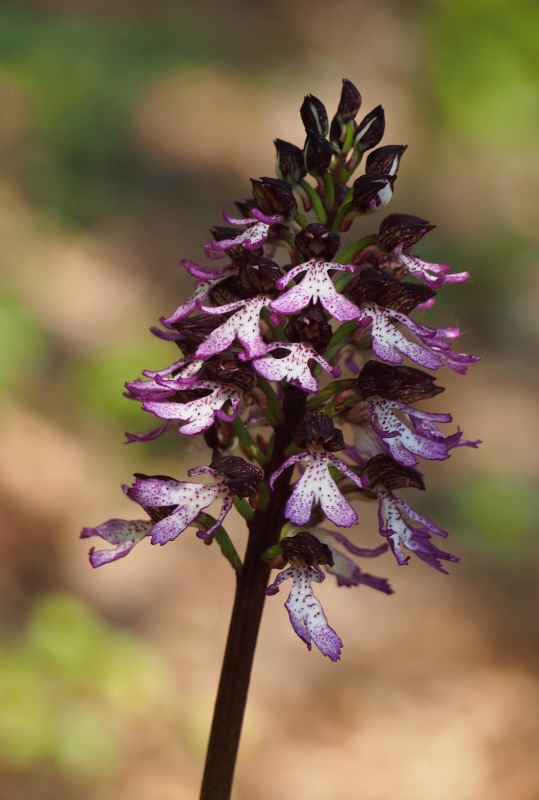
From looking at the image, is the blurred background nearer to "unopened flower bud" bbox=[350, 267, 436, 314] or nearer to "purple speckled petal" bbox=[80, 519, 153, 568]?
"unopened flower bud" bbox=[350, 267, 436, 314]

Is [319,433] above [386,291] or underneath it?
underneath

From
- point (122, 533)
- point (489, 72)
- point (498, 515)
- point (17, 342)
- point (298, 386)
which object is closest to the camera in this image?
point (298, 386)

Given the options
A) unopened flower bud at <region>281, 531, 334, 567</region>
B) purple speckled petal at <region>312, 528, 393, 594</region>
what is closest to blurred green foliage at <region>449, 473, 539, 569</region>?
purple speckled petal at <region>312, 528, 393, 594</region>

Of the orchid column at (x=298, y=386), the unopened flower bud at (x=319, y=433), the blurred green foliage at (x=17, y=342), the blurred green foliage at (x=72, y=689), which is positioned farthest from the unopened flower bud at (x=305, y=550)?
the blurred green foliage at (x=17, y=342)

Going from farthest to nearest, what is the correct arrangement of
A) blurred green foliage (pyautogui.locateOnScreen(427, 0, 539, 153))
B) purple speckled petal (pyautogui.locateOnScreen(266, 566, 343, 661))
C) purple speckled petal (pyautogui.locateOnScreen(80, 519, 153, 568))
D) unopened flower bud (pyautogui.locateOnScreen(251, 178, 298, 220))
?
1. blurred green foliage (pyautogui.locateOnScreen(427, 0, 539, 153))
2. purple speckled petal (pyautogui.locateOnScreen(80, 519, 153, 568))
3. unopened flower bud (pyautogui.locateOnScreen(251, 178, 298, 220))
4. purple speckled petal (pyautogui.locateOnScreen(266, 566, 343, 661))

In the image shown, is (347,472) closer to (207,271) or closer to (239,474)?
(239,474)

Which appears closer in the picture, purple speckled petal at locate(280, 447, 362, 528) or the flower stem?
purple speckled petal at locate(280, 447, 362, 528)

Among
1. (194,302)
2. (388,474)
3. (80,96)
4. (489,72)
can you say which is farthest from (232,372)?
(489,72)

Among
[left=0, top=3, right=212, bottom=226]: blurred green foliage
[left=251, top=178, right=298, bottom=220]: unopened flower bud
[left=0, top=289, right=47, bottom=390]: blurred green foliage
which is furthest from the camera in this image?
[left=0, top=3, right=212, bottom=226]: blurred green foliage
